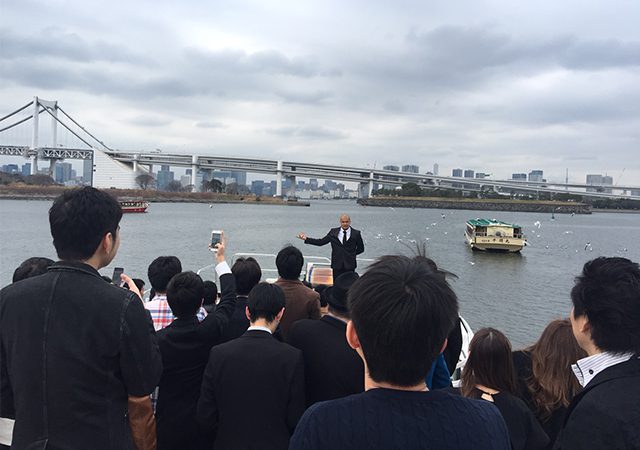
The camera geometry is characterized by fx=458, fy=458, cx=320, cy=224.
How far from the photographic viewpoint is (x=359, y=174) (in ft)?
302

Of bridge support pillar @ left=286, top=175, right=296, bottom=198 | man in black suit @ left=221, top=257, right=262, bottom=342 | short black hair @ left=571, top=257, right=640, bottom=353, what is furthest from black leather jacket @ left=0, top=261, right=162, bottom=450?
bridge support pillar @ left=286, top=175, right=296, bottom=198

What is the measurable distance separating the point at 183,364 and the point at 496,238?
2490 centimetres

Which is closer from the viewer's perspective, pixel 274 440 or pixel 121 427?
pixel 121 427

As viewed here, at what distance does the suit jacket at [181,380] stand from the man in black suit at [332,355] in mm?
527

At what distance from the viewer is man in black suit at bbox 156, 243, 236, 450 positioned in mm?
2297

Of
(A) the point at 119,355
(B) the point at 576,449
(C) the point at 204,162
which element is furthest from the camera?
(C) the point at 204,162

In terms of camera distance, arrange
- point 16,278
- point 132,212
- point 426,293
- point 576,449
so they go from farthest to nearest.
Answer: point 132,212, point 16,278, point 576,449, point 426,293

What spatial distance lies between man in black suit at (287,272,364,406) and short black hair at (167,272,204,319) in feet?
1.87

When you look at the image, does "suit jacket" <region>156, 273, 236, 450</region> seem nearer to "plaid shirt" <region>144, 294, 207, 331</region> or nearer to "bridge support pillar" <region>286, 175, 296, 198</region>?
"plaid shirt" <region>144, 294, 207, 331</region>

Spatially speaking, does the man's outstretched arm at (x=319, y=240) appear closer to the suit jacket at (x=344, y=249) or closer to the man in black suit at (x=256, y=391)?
the suit jacket at (x=344, y=249)

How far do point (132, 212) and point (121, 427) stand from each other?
2172 inches

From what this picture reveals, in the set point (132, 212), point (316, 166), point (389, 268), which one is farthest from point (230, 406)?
point (316, 166)

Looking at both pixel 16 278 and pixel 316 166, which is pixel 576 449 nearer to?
pixel 16 278

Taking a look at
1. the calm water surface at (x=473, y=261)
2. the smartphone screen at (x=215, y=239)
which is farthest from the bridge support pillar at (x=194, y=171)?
the smartphone screen at (x=215, y=239)
